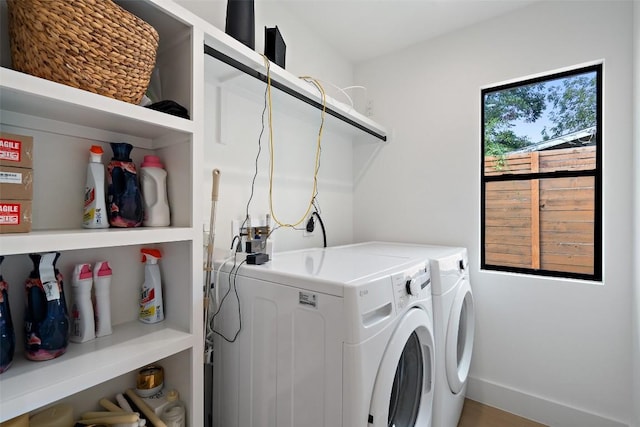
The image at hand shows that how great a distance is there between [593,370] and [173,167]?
2.49 m

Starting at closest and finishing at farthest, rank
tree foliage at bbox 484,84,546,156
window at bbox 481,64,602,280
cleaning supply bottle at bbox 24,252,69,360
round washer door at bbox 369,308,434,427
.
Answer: cleaning supply bottle at bbox 24,252,69,360 → round washer door at bbox 369,308,434,427 → window at bbox 481,64,602,280 → tree foliage at bbox 484,84,546,156

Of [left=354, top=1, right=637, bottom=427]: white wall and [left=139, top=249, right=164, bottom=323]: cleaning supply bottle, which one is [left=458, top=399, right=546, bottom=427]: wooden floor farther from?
[left=139, top=249, right=164, bottom=323]: cleaning supply bottle

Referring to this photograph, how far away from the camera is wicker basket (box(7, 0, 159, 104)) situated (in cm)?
73

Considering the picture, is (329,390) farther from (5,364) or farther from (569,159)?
(569,159)

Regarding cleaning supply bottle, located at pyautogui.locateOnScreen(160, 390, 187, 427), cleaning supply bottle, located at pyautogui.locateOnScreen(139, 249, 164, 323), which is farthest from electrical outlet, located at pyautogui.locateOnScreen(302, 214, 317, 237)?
cleaning supply bottle, located at pyautogui.locateOnScreen(160, 390, 187, 427)

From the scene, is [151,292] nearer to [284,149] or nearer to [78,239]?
[78,239]

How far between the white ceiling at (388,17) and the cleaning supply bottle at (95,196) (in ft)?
5.25

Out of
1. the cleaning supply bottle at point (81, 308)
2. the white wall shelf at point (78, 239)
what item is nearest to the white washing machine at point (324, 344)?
the white wall shelf at point (78, 239)

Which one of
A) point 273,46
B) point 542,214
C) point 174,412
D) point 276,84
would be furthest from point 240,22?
point 542,214

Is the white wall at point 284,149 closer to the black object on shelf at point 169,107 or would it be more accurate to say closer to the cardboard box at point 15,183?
the black object on shelf at point 169,107

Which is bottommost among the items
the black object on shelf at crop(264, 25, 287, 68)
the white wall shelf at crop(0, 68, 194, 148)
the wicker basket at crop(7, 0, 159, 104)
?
the white wall shelf at crop(0, 68, 194, 148)

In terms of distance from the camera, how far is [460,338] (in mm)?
1976

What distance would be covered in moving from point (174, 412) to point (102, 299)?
46cm

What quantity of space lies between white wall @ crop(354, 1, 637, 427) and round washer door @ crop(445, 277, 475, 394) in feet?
0.66
